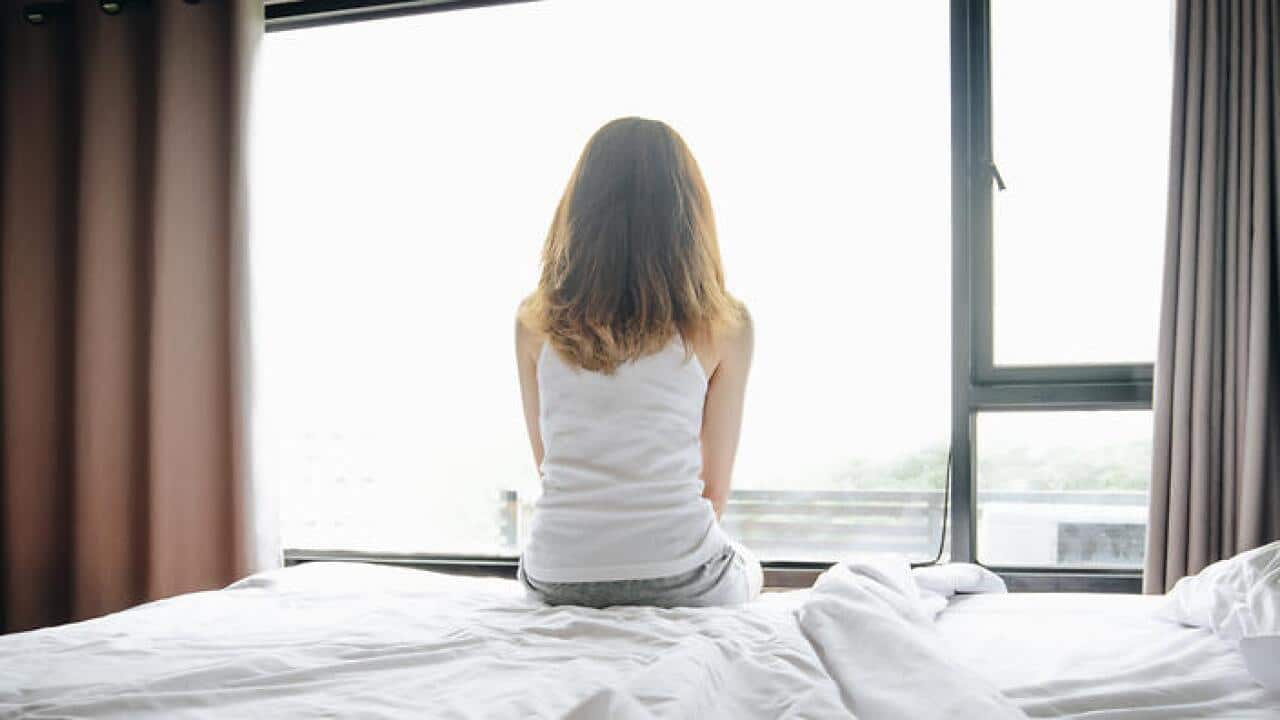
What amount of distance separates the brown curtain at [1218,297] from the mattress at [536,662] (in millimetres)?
776

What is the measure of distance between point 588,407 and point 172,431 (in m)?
1.73

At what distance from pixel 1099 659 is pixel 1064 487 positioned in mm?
1407

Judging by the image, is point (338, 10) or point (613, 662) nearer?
point (613, 662)

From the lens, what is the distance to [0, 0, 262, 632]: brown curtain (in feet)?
8.63

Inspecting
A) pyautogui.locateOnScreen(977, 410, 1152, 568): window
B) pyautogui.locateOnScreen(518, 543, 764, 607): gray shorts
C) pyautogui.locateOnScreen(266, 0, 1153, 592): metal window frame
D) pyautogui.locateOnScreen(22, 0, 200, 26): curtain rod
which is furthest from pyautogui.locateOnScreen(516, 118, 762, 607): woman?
pyautogui.locateOnScreen(22, 0, 200, 26): curtain rod

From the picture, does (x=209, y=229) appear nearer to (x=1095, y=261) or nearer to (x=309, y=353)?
(x=309, y=353)

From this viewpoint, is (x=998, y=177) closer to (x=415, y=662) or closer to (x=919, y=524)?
(x=919, y=524)

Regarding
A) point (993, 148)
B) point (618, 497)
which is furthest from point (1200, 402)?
point (618, 497)

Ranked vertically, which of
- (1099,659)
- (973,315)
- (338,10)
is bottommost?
(1099,659)

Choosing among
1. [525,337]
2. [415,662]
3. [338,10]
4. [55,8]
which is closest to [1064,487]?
[525,337]

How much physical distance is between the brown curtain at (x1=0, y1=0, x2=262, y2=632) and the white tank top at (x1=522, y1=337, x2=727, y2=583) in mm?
1501

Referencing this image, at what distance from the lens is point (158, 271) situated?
2.64 m

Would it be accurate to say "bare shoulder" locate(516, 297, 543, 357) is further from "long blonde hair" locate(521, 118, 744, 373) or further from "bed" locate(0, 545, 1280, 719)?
"bed" locate(0, 545, 1280, 719)

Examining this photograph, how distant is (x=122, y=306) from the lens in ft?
8.90
